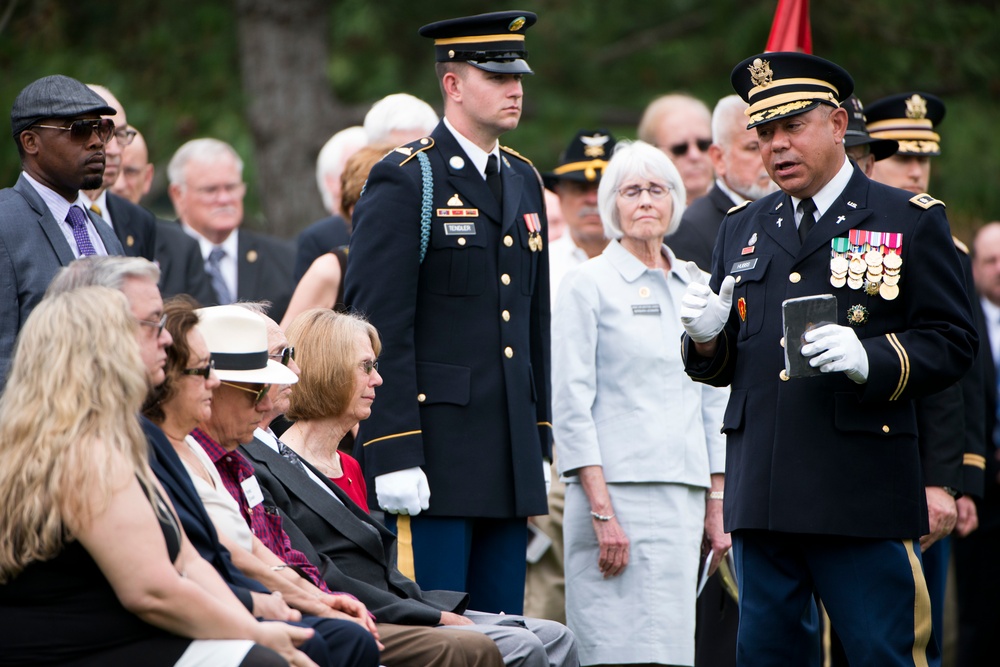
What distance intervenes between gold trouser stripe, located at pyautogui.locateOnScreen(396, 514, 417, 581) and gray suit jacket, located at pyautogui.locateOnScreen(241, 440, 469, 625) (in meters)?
0.21

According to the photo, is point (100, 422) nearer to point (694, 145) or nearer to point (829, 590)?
point (829, 590)

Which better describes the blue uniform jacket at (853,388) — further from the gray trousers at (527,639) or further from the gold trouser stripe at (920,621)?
the gray trousers at (527,639)

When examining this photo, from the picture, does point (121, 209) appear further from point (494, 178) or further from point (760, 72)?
point (760, 72)

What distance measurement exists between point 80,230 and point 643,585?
8.39 feet

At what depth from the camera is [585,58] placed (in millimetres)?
11539

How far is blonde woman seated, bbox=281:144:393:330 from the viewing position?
608 centimetres

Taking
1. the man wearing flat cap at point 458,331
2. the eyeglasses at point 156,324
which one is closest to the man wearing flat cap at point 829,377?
the man wearing flat cap at point 458,331

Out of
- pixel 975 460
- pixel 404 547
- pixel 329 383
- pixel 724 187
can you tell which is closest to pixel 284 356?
pixel 329 383

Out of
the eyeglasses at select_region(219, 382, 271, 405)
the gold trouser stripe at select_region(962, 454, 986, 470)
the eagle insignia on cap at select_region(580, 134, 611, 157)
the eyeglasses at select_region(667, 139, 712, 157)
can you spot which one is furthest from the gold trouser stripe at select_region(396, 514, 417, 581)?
the eyeglasses at select_region(667, 139, 712, 157)

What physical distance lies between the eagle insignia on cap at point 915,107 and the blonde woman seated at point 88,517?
14.6 feet

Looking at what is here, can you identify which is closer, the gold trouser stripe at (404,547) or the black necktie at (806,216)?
the black necktie at (806,216)

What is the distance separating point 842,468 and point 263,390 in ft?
5.80

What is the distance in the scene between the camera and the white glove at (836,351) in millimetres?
4164

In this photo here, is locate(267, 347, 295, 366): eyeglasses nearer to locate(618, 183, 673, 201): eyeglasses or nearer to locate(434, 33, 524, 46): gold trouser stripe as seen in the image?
locate(434, 33, 524, 46): gold trouser stripe
